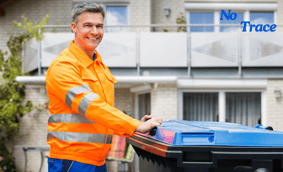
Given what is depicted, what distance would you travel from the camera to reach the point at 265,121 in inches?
324

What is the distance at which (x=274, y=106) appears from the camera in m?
8.10

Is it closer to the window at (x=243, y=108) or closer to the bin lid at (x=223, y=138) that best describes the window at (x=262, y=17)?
the window at (x=243, y=108)

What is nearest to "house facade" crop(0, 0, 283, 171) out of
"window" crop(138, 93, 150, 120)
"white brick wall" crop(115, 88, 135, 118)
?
"window" crop(138, 93, 150, 120)

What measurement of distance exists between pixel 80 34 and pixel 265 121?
7.02 metres

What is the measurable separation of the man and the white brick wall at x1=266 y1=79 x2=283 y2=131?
6.58 m

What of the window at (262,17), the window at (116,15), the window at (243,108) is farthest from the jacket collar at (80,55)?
the window at (262,17)

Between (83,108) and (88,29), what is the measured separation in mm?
593

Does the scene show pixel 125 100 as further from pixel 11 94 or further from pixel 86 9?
pixel 86 9

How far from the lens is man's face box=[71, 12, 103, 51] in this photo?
225 cm

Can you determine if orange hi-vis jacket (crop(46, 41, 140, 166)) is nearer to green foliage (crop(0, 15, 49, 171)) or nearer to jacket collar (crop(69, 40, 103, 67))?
jacket collar (crop(69, 40, 103, 67))

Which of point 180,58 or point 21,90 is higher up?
point 180,58

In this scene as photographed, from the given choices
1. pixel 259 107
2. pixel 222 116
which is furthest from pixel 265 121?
pixel 222 116

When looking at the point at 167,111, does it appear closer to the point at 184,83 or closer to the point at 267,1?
the point at 184,83

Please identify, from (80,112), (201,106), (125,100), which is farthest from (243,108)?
(80,112)
